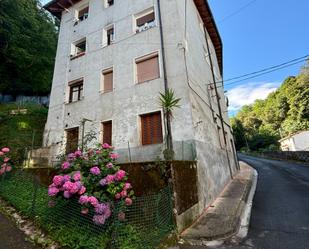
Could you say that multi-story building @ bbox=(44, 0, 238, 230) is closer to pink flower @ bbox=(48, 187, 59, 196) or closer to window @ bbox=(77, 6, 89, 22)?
window @ bbox=(77, 6, 89, 22)

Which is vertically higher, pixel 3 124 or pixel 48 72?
pixel 48 72

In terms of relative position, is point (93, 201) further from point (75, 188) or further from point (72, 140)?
point (72, 140)

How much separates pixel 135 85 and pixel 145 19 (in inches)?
159

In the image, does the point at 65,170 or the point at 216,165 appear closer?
the point at 65,170

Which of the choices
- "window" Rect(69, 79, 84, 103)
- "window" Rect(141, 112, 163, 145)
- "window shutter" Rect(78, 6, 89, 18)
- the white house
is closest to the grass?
"window" Rect(69, 79, 84, 103)

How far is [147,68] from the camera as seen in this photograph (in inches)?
355

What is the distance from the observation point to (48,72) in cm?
2094

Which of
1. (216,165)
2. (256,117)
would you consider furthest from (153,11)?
(256,117)

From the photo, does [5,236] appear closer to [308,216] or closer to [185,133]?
[185,133]

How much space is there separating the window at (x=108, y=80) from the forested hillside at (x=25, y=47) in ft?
38.2

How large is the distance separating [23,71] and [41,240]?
2053 cm

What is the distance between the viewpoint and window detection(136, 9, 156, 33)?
980 centimetres

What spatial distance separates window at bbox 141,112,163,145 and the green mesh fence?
3399 millimetres

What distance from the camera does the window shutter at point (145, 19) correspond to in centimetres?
1000
